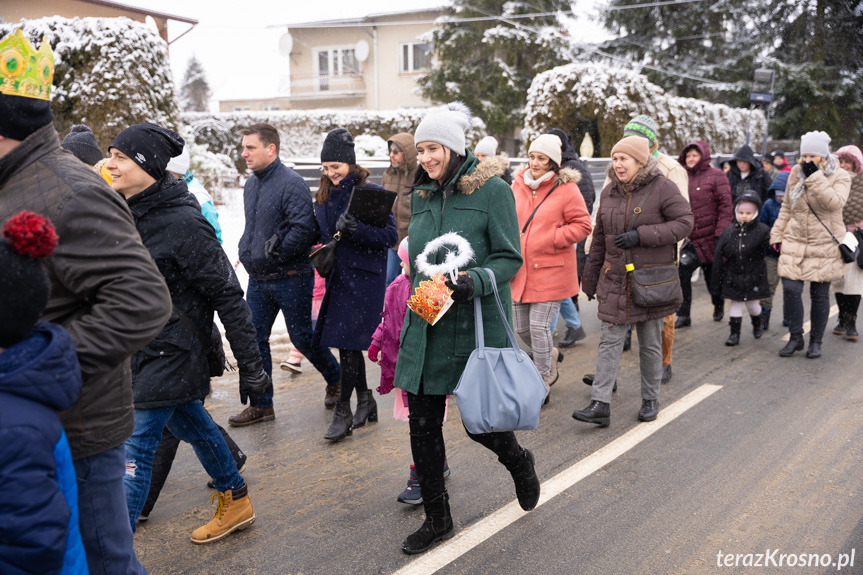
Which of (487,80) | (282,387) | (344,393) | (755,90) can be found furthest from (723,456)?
(487,80)

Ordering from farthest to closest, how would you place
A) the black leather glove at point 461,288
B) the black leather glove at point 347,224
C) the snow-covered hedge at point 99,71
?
the snow-covered hedge at point 99,71
the black leather glove at point 347,224
the black leather glove at point 461,288

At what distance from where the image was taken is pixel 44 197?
2.09 meters

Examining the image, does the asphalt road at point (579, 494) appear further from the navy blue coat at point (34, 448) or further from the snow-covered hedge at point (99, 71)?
the snow-covered hedge at point (99, 71)

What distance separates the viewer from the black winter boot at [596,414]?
17.6ft

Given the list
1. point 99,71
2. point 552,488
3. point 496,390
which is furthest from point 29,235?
point 99,71

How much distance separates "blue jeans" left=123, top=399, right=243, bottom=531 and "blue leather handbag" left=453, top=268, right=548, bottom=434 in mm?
1264

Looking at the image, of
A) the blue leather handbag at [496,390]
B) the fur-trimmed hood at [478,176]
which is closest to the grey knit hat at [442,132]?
the fur-trimmed hood at [478,176]

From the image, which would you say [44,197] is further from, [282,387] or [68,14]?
[68,14]

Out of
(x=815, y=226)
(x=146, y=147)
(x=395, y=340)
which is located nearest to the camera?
(x=146, y=147)

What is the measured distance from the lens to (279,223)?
5.27 meters

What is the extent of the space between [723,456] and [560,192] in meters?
2.27

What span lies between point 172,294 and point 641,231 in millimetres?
3402

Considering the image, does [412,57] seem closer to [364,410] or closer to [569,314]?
[569,314]

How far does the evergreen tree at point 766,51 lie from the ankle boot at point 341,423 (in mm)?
30661
